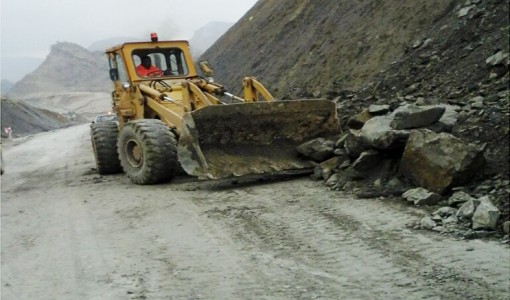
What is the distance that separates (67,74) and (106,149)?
4088 inches

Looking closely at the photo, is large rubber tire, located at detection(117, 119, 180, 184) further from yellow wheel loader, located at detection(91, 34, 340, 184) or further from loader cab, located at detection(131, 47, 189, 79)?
loader cab, located at detection(131, 47, 189, 79)

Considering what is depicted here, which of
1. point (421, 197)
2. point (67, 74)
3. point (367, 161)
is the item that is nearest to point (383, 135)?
point (367, 161)

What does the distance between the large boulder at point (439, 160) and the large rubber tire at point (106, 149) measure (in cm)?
538

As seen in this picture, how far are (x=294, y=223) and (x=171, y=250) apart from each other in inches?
47.4

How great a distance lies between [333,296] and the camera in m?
3.54

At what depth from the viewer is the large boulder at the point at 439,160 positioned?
5352 millimetres

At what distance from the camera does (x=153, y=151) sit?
295 inches

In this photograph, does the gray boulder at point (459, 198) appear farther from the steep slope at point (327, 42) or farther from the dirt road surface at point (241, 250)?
the steep slope at point (327, 42)

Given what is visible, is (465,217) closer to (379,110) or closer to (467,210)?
(467,210)

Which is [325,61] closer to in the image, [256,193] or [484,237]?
[256,193]

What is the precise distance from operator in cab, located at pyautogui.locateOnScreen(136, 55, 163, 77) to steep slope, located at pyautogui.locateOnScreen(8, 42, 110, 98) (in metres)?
88.7

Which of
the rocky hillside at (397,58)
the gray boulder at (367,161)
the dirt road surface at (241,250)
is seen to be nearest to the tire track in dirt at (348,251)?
the dirt road surface at (241,250)

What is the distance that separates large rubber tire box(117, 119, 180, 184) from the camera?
7.53 metres

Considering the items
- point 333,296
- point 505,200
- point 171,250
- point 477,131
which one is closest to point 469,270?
point 333,296
